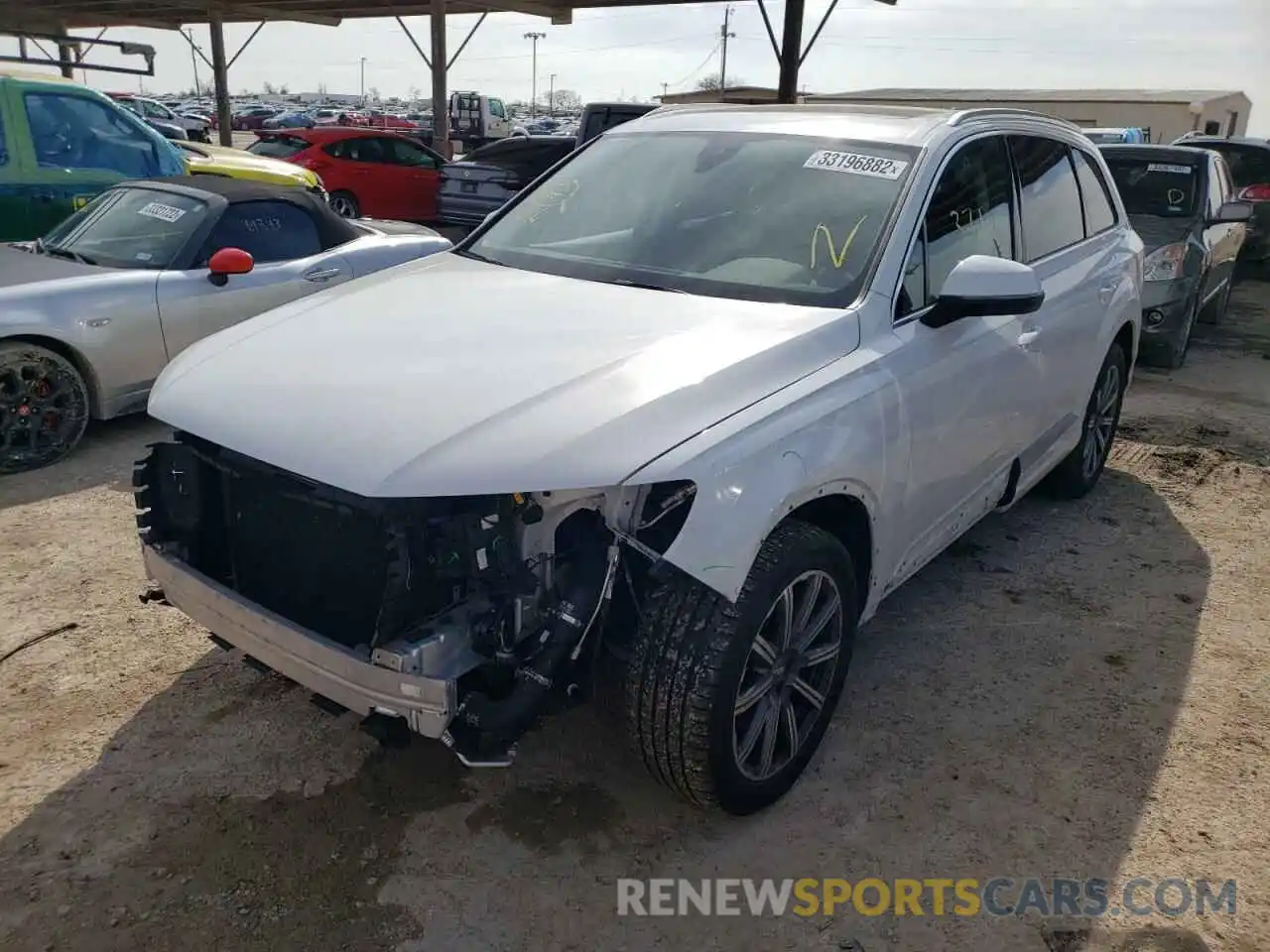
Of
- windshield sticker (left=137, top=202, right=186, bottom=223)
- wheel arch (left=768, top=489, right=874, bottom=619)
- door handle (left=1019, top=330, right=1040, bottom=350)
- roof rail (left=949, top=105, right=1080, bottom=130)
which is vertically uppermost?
roof rail (left=949, top=105, right=1080, bottom=130)

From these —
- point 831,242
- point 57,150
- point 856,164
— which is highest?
point 856,164

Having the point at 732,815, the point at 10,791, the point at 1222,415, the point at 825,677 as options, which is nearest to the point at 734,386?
the point at 825,677

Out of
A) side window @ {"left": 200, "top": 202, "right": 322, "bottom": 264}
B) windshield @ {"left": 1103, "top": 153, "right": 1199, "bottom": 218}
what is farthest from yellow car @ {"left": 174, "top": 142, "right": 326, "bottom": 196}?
windshield @ {"left": 1103, "top": 153, "right": 1199, "bottom": 218}

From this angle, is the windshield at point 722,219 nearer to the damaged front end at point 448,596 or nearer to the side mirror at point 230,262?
the damaged front end at point 448,596

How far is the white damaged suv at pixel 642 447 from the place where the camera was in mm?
2350

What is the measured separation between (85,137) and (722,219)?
21.5ft

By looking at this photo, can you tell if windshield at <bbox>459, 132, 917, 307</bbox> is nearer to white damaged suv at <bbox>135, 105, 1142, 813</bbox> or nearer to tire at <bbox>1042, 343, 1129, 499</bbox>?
white damaged suv at <bbox>135, 105, 1142, 813</bbox>

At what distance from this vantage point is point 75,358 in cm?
529

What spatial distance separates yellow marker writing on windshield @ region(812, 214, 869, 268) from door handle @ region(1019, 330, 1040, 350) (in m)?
0.95

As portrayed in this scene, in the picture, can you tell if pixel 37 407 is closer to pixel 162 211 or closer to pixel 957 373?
pixel 162 211

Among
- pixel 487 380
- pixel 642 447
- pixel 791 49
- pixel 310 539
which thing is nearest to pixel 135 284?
pixel 310 539

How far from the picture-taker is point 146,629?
146 inches

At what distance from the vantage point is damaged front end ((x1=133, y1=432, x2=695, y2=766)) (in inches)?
92.1

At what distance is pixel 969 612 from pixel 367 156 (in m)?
13.1
